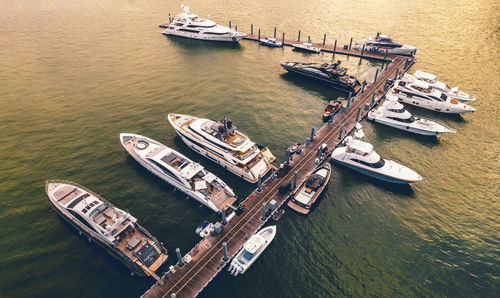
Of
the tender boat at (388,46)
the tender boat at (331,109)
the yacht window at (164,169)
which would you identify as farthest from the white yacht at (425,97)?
the yacht window at (164,169)

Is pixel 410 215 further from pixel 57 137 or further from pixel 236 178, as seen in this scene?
pixel 57 137

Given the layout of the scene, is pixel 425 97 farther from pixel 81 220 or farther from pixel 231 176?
pixel 81 220

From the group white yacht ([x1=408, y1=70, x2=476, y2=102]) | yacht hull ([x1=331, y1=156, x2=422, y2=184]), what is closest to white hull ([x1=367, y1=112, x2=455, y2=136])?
white yacht ([x1=408, y1=70, x2=476, y2=102])

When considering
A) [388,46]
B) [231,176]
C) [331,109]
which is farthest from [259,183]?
[388,46]

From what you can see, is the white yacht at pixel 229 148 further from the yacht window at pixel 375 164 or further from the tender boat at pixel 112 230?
the tender boat at pixel 112 230

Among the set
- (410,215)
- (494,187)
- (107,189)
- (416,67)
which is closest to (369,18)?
(416,67)
